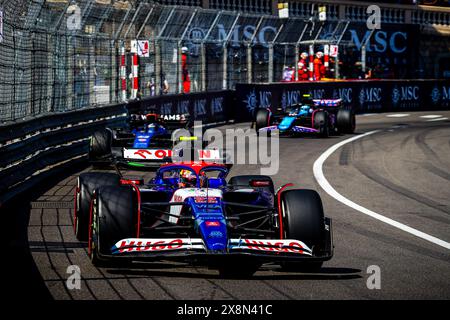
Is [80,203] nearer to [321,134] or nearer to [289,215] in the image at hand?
[289,215]

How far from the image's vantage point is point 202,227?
24.2 feet

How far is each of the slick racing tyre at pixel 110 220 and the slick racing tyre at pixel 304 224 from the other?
4.06 feet

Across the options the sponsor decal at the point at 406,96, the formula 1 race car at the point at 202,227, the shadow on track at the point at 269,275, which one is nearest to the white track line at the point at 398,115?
the sponsor decal at the point at 406,96

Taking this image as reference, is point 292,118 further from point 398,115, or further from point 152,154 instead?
point 398,115

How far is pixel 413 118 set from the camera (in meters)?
32.0

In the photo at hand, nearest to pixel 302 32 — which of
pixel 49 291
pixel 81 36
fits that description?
pixel 81 36

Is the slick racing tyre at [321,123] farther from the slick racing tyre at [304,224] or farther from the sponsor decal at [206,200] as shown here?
the slick racing tyre at [304,224]

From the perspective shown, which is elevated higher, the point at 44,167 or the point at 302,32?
the point at 302,32

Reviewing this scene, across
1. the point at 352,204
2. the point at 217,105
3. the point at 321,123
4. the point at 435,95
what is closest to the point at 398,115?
Result: the point at 435,95

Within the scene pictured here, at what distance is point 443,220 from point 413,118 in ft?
72.3

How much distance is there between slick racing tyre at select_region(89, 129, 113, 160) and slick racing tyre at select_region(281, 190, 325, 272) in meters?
8.35

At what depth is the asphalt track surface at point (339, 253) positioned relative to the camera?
668 centimetres

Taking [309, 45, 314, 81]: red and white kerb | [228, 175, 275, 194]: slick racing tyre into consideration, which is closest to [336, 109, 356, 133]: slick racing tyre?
Answer: [309, 45, 314, 81]: red and white kerb
